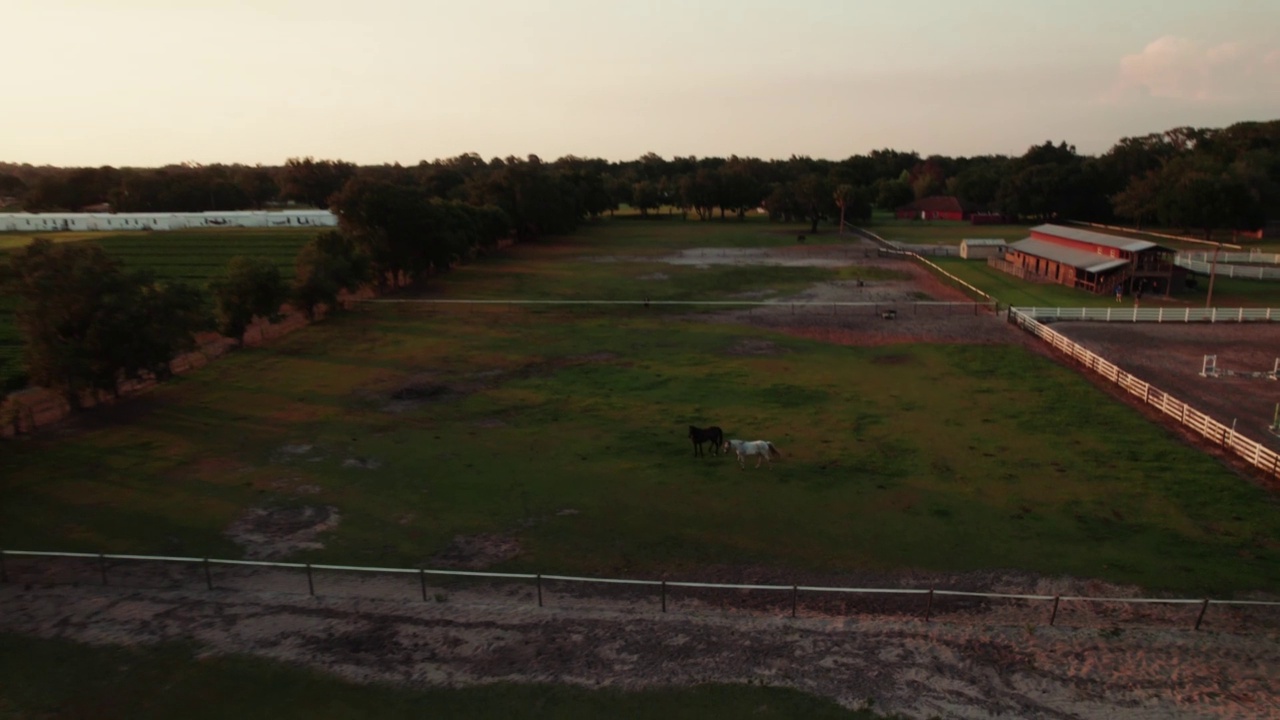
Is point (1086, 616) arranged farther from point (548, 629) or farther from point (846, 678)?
point (548, 629)

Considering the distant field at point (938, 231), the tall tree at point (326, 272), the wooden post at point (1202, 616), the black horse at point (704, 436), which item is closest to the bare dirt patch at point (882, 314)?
the black horse at point (704, 436)

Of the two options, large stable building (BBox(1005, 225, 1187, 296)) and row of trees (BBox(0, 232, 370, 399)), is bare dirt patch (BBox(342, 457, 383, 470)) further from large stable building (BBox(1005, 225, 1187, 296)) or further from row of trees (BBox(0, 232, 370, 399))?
large stable building (BBox(1005, 225, 1187, 296))

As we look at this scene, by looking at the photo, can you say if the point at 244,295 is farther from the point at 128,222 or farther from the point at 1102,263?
the point at 128,222

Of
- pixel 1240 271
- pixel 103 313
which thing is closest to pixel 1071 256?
pixel 1240 271

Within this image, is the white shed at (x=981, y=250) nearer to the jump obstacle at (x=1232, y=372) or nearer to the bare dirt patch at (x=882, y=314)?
the bare dirt patch at (x=882, y=314)

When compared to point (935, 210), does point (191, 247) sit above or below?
below

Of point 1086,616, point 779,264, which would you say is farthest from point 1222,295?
point 1086,616
